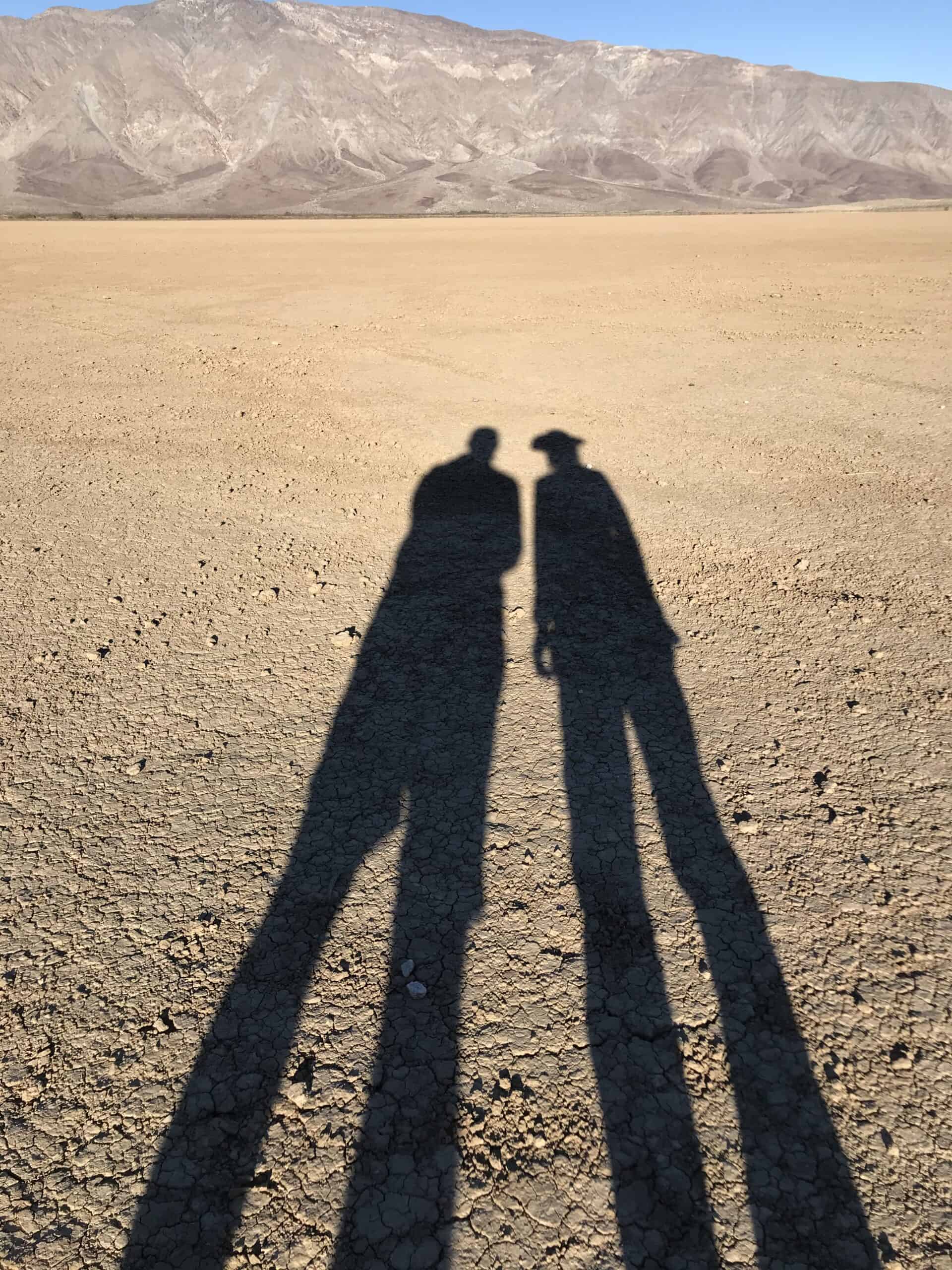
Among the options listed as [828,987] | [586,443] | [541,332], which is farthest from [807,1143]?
[541,332]

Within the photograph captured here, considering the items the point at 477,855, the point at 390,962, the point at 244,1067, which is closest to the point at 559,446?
the point at 477,855

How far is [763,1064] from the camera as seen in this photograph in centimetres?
230

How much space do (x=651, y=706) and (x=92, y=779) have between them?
2669 mm

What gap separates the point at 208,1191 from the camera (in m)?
2.03

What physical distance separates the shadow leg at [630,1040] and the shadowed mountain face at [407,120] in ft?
364

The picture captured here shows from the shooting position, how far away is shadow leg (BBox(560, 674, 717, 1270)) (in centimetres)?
196

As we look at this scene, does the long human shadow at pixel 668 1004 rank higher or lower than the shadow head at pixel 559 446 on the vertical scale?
lower

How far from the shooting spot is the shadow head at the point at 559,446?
7.21m

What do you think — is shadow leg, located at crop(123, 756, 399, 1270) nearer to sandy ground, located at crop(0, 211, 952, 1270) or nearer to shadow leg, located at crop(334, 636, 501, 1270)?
sandy ground, located at crop(0, 211, 952, 1270)

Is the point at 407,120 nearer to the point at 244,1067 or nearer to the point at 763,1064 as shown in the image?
the point at 244,1067

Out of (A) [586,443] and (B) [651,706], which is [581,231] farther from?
(B) [651,706]

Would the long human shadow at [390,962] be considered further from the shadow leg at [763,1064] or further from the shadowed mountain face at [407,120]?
the shadowed mountain face at [407,120]

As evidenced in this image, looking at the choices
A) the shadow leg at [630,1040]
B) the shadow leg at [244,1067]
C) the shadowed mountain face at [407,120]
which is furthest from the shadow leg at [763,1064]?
the shadowed mountain face at [407,120]

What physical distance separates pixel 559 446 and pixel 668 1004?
19.7ft
